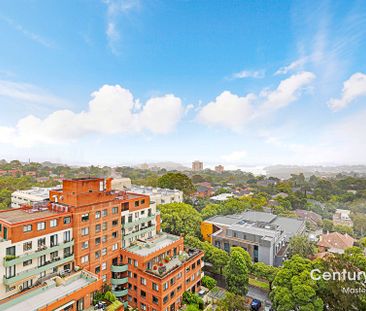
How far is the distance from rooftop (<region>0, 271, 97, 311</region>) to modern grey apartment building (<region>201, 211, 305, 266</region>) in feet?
80.4

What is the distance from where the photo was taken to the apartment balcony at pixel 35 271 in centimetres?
1917

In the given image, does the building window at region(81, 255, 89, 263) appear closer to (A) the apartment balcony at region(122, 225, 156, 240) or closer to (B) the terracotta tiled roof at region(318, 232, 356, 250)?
(A) the apartment balcony at region(122, 225, 156, 240)

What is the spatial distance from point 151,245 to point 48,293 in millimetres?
12771

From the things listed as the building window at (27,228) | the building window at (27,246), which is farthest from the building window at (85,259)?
the building window at (27,228)

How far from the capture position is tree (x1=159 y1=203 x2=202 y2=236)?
4044cm

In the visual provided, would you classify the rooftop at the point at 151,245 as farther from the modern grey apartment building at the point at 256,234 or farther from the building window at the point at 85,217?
the modern grey apartment building at the point at 256,234

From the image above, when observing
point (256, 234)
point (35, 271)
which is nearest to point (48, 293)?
point (35, 271)

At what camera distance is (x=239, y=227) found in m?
40.5

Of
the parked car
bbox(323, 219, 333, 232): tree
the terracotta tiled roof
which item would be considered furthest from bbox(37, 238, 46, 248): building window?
bbox(323, 219, 333, 232): tree

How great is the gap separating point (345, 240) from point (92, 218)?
1769 inches

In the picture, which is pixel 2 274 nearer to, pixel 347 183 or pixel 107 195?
pixel 107 195

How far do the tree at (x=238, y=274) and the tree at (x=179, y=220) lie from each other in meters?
11.6

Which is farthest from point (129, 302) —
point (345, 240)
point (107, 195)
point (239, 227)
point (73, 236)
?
point (345, 240)

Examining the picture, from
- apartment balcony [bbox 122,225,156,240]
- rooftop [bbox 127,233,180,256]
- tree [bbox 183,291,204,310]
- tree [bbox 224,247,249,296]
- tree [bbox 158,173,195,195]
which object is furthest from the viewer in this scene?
tree [bbox 158,173,195,195]
